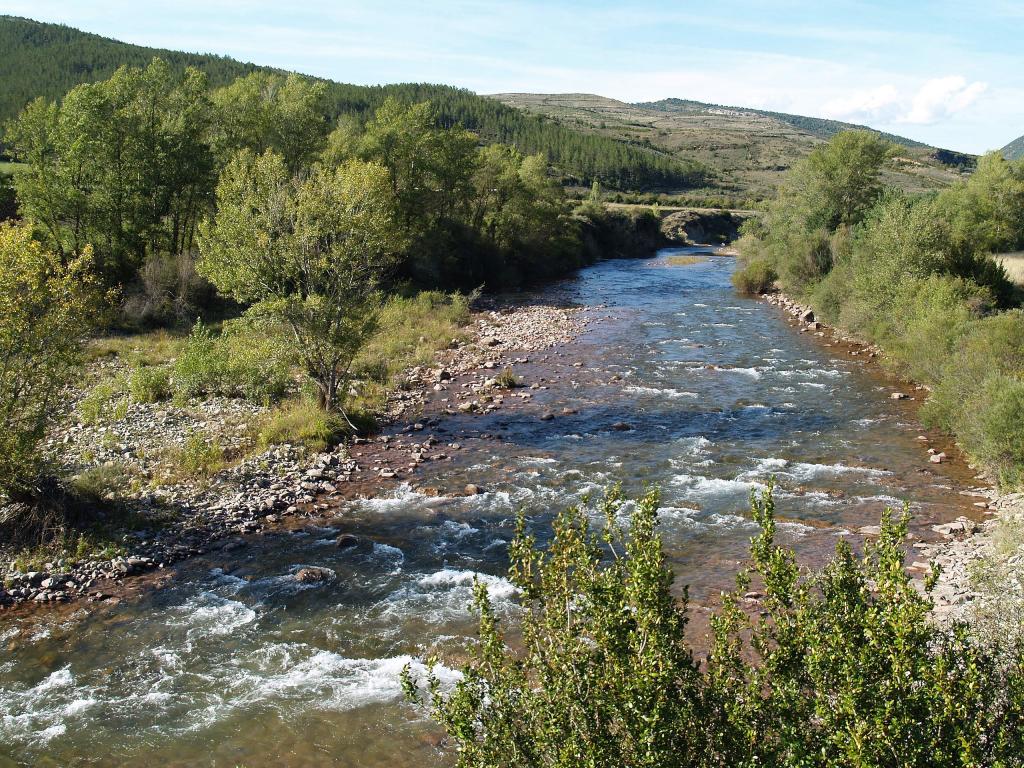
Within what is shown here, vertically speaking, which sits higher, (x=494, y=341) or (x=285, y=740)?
(x=494, y=341)

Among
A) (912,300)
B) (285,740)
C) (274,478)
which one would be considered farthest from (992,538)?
(912,300)

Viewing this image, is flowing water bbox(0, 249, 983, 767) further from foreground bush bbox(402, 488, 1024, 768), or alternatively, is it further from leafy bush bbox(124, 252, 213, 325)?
leafy bush bbox(124, 252, 213, 325)

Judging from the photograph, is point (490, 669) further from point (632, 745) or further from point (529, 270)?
point (529, 270)

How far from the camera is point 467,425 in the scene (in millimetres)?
23891

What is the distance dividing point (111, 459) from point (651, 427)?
15.7 metres

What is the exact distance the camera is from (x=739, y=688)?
6.48 m

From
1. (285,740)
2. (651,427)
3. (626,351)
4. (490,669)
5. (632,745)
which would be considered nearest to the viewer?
(632,745)

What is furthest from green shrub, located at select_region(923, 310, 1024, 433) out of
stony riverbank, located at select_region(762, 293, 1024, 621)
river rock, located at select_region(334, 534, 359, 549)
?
river rock, located at select_region(334, 534, 359, 549)

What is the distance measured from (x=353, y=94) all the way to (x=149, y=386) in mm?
141375

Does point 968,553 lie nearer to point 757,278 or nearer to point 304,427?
point 304,427

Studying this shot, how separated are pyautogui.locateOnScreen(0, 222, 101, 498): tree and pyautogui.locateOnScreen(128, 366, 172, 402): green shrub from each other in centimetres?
839

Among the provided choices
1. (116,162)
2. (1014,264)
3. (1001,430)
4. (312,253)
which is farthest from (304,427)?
(1014,264)

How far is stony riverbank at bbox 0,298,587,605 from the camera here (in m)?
14.4

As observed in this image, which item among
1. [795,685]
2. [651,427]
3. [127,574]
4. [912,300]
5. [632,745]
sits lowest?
[127,574]
